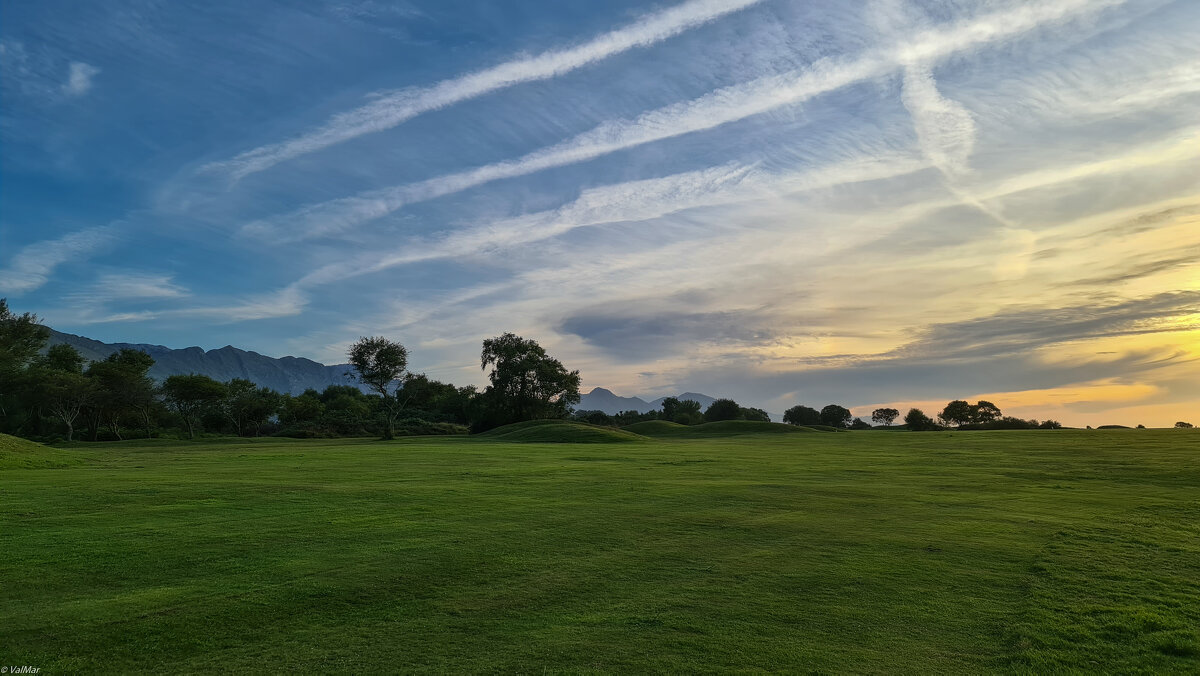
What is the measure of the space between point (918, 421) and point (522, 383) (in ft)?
173

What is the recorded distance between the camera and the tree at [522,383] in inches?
3140

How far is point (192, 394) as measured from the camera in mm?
71062

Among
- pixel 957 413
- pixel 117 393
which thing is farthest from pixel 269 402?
pixel 957 413

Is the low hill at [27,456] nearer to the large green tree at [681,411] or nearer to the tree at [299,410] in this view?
the tree at [299,410]

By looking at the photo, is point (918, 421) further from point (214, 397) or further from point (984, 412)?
point (214, 397)

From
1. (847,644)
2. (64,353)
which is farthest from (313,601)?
(64,353)

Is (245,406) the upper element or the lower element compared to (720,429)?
upper

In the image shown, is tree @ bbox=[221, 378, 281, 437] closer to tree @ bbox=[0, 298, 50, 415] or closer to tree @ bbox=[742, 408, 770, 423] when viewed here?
tree @ bbox=[0, 298, 50, 415]

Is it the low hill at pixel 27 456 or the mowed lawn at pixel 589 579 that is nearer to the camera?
the mowed lawn at pixel 589 579

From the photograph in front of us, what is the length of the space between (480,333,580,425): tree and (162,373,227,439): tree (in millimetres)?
31312

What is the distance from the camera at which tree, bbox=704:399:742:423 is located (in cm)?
9238

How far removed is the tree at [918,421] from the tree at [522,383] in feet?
146

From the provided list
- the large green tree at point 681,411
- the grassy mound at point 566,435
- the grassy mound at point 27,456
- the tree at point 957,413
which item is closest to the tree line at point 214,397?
the grassy mound at point 566,435

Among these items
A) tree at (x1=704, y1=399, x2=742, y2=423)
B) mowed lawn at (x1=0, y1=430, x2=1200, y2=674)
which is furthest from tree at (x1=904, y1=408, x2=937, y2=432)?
mowed lawn at (x1=0, y1=430, x2=1200, y2=674)
